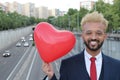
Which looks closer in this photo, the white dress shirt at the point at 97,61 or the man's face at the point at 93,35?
the man's face at the point at 93,35

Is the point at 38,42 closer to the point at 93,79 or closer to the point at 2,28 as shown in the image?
the point at 93,79

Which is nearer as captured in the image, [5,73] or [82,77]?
[82,77]

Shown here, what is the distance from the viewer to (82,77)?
5129 mm

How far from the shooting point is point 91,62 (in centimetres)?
507

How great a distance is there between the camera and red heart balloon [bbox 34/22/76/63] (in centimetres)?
510

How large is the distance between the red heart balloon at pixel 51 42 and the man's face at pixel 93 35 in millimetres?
177

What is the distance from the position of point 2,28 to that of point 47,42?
103981 mm

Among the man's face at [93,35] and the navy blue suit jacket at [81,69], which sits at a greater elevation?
the man's face at [93,35]

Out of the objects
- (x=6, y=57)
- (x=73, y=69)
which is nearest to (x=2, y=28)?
(x=6, y=57)

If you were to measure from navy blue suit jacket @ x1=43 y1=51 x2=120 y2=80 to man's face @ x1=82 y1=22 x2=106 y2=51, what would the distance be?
250 millimetres

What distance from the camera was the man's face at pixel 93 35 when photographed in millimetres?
5023

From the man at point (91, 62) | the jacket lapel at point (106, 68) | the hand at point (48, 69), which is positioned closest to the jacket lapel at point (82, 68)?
the man at point (91, 62)

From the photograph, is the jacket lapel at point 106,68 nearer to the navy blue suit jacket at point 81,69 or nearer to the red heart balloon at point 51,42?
the navy blue suit jacket at point 81,69

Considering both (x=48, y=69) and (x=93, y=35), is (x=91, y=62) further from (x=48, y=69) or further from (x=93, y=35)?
(x=48, y=69)
